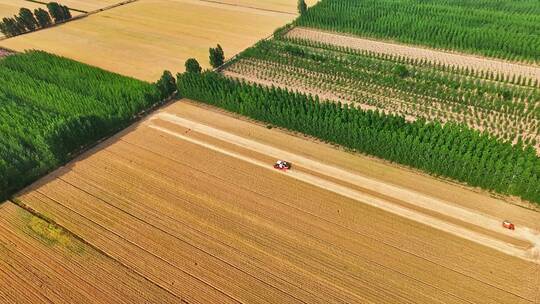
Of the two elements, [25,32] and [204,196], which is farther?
[25,32]

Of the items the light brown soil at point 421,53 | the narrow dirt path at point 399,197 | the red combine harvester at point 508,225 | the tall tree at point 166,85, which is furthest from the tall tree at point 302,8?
the red combine harvester at point 508,225

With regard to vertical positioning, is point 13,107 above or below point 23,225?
above

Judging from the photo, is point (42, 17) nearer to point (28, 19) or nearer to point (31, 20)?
point (31, 20)

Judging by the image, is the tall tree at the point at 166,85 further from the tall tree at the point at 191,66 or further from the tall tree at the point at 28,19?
the tall tree at the point at 28,19

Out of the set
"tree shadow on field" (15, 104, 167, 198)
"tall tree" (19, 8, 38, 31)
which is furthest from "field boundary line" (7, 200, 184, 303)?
"tall tree" (19, 8, 38, 31)

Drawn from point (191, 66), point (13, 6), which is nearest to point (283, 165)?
point (191, 66)

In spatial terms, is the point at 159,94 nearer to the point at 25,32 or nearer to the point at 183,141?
the point at 183,141

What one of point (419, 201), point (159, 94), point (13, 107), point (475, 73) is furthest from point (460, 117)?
point (13, 107)
